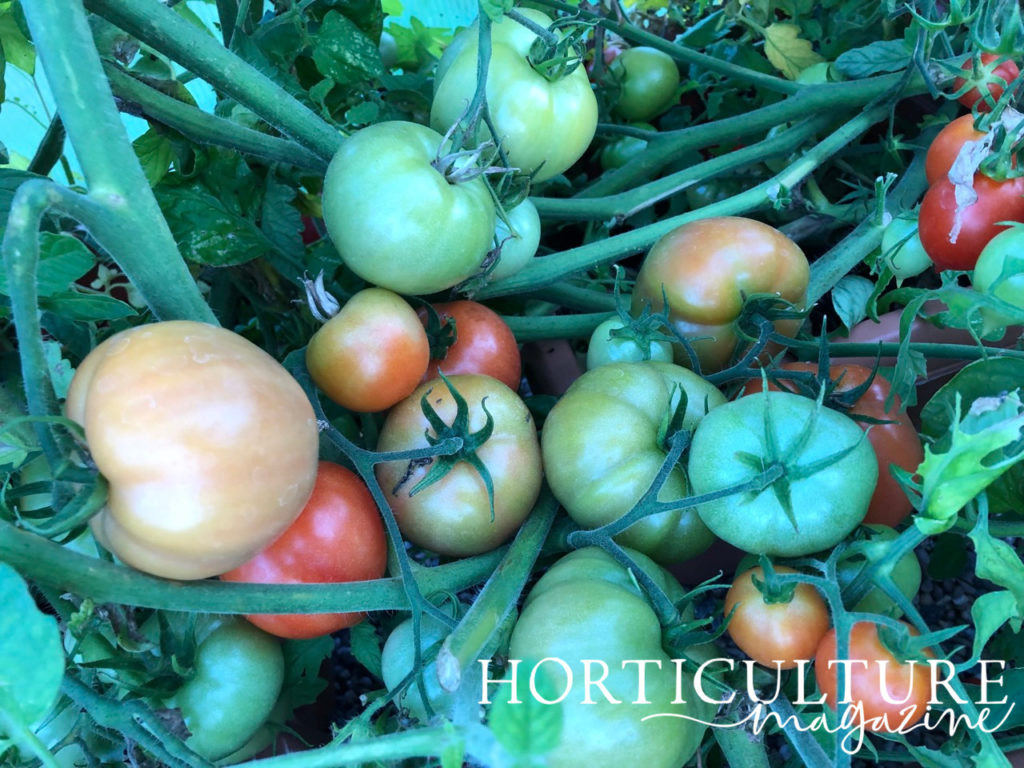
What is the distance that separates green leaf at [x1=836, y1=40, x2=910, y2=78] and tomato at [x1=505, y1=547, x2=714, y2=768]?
73 cm

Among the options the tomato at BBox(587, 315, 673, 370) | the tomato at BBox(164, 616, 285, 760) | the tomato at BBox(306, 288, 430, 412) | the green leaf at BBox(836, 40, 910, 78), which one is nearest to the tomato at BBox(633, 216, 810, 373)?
the tomato at BBox(587, 315, 673, 370)

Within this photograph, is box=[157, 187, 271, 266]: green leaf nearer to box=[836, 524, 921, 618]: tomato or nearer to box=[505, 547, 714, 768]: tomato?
box=[505, 547, 714, 768]: tomato

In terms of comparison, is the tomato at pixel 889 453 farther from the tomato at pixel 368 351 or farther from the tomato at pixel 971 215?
the tomato at pixel 368 351

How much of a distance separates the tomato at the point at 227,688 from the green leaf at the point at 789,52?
0.98 m

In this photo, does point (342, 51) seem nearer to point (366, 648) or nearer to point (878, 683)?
point (366, 648)

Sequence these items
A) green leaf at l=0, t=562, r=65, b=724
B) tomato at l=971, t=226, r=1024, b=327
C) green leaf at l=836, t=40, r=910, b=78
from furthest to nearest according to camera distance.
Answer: green leaf at l=836, t=40, r=910, b=78 → tomato at l=971, t=226, r=1024, b=327 → green leaf at l=0, t=562, r=65, b=724

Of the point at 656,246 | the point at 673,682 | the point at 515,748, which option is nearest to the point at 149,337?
the point at 515,748

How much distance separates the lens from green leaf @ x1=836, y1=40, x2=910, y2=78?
0.94 metres

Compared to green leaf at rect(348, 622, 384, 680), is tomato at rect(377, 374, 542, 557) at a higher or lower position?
higher

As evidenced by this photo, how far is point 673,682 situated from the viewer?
545mm

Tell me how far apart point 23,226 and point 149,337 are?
0.08 metres

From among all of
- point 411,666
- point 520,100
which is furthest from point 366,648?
point 520,100

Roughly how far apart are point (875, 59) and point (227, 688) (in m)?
0.98

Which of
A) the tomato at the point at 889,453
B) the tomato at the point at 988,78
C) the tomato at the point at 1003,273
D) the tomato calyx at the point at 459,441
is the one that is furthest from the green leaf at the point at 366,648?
the tomato at the point at 988,78
